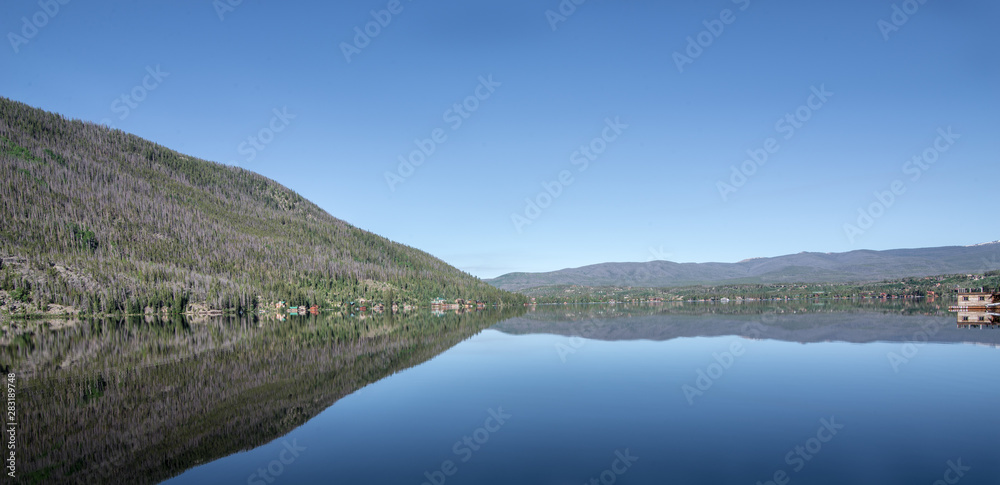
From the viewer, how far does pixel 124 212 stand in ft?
561

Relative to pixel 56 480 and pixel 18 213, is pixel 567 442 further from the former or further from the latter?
pixel 18 213

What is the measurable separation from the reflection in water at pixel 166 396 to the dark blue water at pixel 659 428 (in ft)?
5.36

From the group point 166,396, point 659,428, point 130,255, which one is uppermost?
point 130,255

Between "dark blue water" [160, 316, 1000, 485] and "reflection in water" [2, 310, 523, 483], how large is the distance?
5.36 feet

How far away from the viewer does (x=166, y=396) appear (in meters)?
22.9

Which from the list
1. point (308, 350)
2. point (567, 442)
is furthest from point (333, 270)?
point (567, 442)

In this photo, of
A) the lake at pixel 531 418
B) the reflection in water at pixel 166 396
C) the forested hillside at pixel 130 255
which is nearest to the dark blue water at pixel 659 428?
the lake at pixel 531 418

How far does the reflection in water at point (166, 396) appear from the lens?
14.8 meters

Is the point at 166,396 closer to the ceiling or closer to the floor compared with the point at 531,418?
closer to the ceiling

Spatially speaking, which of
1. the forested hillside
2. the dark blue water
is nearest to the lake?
the dark blue water

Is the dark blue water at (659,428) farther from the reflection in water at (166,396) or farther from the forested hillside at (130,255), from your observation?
the forested hillside at (130,255)

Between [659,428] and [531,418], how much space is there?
4372mm

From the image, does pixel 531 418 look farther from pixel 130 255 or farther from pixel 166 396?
pixel 130 255

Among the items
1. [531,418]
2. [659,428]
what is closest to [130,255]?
[531,418]
